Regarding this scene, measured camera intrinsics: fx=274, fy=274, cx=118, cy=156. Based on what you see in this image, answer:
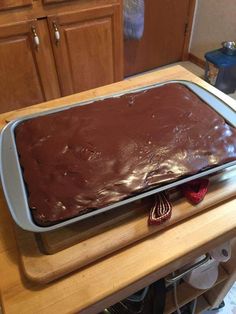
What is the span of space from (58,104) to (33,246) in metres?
0.44

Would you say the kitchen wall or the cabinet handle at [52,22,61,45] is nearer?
the cabinet handle at [52,22,61,45]

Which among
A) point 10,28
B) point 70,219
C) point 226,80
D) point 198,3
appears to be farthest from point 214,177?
point 198,3

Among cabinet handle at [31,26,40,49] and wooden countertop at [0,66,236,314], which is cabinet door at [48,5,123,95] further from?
wooden countertop at [0,66,236,314]

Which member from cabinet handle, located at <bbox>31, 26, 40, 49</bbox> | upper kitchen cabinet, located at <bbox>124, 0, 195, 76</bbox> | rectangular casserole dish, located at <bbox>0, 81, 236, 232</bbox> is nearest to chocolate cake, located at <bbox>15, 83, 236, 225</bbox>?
rectangular casserole dish, located at <bbox>0, 81, 236, 232</bbox>

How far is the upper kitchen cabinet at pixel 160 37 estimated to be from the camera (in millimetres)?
2158

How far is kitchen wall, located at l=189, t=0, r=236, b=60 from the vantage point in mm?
2049

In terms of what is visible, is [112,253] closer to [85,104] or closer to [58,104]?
[85,104]

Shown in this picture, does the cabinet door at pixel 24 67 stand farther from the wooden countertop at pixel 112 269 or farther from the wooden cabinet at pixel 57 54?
the wooden countertop at pixel 112 269

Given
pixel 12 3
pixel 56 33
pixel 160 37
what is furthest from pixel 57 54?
pixel 160 37

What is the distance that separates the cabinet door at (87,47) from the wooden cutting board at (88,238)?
1081 mm

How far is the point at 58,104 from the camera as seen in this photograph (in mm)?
776

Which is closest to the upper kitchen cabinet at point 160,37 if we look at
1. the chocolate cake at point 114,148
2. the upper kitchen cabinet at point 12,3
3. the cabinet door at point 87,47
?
the cabinet door at point 87,47

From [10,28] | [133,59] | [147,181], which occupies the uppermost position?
[147,181]

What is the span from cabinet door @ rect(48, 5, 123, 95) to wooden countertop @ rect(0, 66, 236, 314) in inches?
40.3
